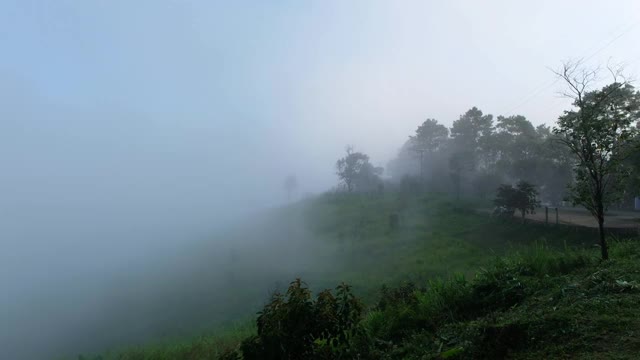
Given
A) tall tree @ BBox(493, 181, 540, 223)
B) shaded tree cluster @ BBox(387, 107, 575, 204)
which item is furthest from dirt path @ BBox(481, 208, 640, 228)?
shaded tree cluster @ BBox(387, 107, 575, 204)

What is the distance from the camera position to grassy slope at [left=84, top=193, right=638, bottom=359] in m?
6.57

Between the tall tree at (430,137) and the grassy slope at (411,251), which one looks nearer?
the grassy slope at (411,251)

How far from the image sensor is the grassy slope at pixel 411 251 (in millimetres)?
6571

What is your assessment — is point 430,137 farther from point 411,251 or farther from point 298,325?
point 298,325

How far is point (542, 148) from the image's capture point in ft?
148

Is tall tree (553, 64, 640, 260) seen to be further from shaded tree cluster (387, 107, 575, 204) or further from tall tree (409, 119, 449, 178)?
tall tree (409, 119, 449, 178)

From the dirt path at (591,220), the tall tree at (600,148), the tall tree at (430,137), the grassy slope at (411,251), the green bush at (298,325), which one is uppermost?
the tall tree at (430,137)

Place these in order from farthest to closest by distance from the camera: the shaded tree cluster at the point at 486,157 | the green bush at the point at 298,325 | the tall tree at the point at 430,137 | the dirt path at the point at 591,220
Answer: the tall tree at the point at 430,137 → the shaded tree cluster at the point at 486,157 → the dirt path at the point at 591,220 → the green bush at the point at 298,325

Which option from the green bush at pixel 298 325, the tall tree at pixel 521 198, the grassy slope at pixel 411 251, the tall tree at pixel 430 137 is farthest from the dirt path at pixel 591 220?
the tall tree at pixel 430 137

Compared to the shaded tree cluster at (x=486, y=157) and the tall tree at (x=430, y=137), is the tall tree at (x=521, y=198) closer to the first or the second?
the shaded tree cluster at (x=486, y=157)

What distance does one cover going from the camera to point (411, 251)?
30172mm

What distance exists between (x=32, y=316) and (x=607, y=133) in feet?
162

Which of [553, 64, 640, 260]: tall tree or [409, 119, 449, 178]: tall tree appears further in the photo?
[409, 119, 449, 178]: tall tree

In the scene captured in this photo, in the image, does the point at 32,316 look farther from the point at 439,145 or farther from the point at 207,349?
the point at 439,145
